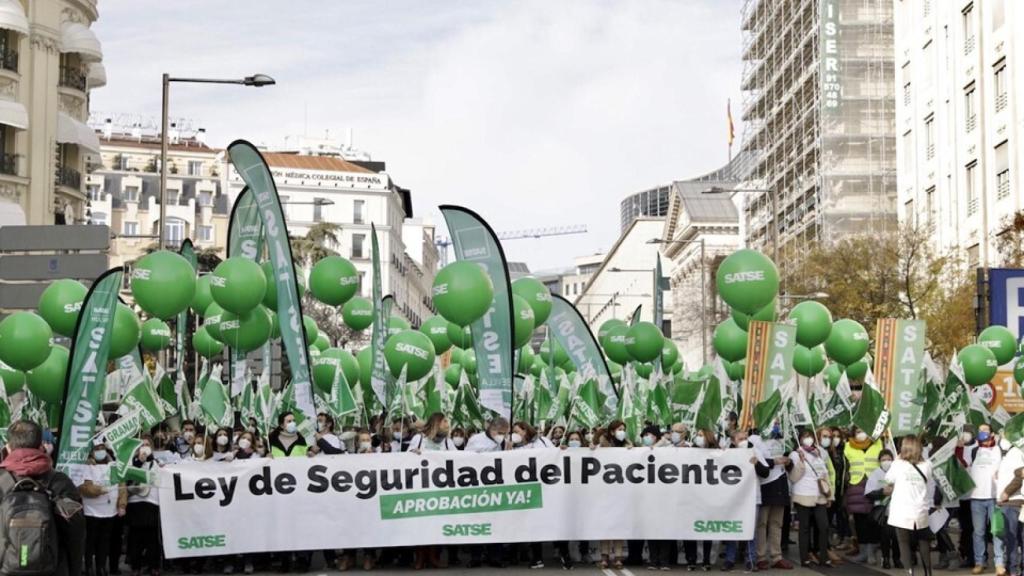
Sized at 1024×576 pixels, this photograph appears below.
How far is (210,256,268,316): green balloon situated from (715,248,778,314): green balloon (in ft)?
21.4

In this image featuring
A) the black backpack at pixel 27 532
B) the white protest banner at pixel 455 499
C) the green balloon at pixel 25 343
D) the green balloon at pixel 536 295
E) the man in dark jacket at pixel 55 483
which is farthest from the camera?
the green balloon at pixel 536 295

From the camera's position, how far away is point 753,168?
96.4 m

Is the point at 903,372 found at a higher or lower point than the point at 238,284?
lower

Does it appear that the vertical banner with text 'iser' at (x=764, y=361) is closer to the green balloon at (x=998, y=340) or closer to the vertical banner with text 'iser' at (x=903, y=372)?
the vertical banner with text 'iser' at (x=903, y=372)

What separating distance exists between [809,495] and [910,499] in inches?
118

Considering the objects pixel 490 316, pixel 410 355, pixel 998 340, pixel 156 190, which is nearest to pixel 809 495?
pixel 490 316

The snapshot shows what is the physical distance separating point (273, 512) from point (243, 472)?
536 mm

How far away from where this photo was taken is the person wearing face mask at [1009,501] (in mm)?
16047

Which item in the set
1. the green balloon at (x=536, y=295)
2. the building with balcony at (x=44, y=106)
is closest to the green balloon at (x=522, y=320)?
the green balloon at (x=536, y=295)

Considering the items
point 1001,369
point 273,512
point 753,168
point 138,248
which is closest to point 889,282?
point 1001,369

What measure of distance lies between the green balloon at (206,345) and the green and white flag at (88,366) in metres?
10.4

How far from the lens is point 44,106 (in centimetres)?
4575

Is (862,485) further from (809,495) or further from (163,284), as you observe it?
(163,284)

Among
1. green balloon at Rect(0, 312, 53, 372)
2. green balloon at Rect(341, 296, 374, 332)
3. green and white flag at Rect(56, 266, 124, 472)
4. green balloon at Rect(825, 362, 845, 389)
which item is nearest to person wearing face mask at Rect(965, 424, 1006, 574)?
green and white flag at Rect(56, 266, 124, 472)
